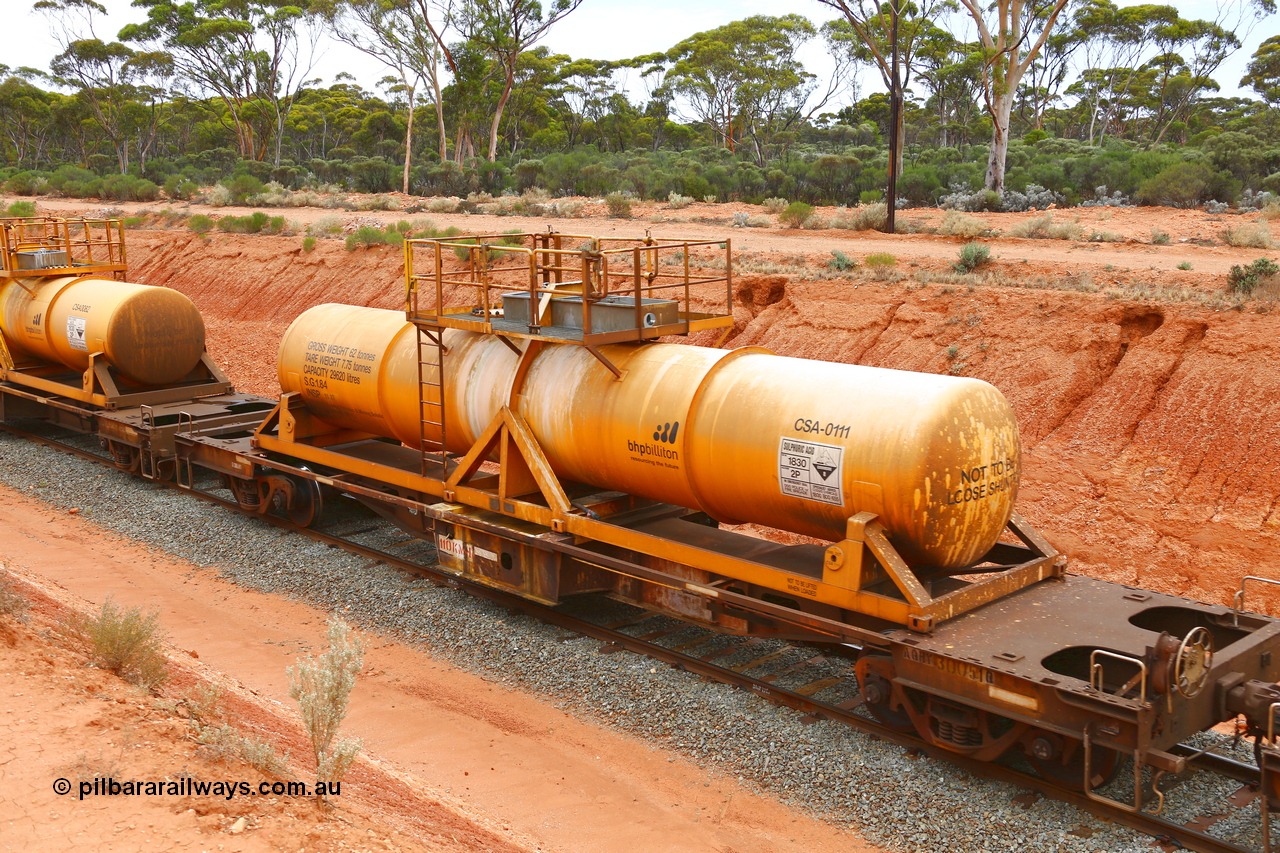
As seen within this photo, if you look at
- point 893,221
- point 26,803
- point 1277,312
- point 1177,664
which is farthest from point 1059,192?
point 26,803

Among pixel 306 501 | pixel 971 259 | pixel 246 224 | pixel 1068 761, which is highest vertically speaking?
pixel 246 224

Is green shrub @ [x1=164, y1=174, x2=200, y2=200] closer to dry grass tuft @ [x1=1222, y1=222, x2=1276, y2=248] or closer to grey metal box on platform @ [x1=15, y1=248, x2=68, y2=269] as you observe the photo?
grey metal box on platform @ [x1=15, y1=248, x2=68, y2=269]

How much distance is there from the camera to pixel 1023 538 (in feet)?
28.4

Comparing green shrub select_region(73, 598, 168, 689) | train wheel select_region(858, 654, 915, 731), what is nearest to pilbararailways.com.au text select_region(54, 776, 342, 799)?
green shrub select_region(73, 598, 168, 689)

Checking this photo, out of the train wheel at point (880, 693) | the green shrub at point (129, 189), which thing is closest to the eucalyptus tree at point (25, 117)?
the green shrub at point (129, 189)

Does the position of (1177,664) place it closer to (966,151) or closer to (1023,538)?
(1023,538)

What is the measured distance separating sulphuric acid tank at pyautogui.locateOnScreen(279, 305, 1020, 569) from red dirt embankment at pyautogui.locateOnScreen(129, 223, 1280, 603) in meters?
5.34

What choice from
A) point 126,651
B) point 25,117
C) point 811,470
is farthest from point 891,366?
point 25,117

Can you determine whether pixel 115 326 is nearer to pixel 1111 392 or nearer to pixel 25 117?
pixel 1111 392

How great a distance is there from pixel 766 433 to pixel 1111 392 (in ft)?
28.4

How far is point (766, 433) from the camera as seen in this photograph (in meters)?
8.20

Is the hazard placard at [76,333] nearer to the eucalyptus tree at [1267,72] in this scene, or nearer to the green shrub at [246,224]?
the green shrub at [246,224]

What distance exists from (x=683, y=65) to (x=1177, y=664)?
66519 millimetres

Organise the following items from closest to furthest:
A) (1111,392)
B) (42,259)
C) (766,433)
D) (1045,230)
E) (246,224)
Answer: (766,433) < (1111,392) < (42,259) < (1045,230) < (246,224)
